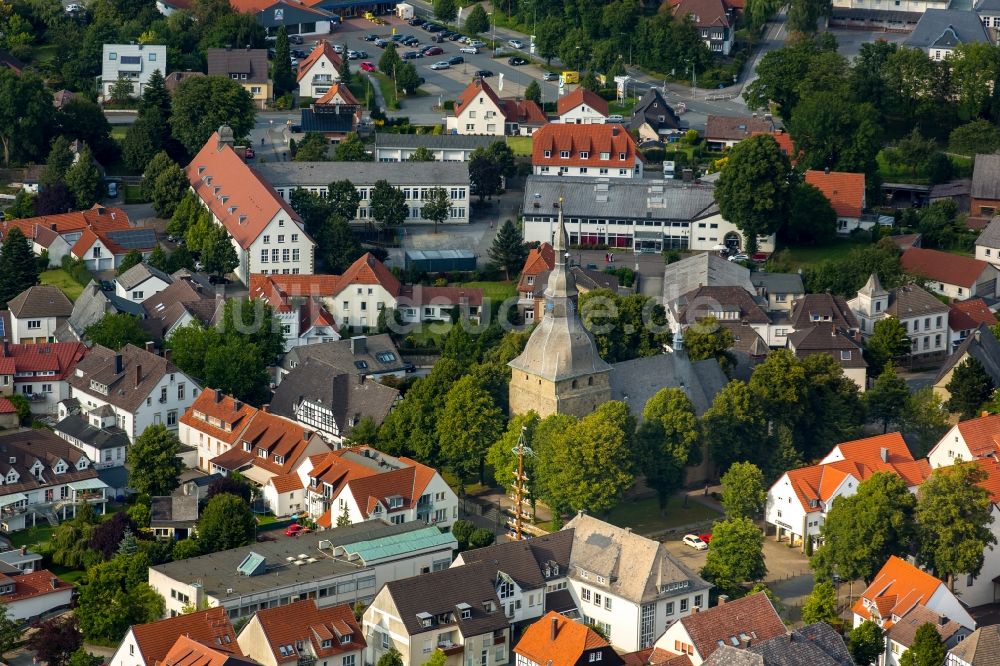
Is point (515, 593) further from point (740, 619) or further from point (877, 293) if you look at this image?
point (877, 293)

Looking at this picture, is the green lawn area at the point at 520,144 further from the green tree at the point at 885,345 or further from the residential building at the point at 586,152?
the green tree at the point at 885,345

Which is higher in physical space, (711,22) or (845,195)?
(711,22)

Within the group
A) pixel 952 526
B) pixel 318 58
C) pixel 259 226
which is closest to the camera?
pixel 952 526

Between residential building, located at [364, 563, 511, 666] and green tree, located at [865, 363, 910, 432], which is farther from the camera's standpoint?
green tree, located at [865, 363, 910, 432]

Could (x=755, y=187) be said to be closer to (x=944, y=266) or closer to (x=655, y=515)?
(x=944, y=266)

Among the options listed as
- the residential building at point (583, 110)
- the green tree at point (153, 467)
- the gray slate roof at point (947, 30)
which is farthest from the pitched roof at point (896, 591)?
the gray slate roof at point (947, 30)

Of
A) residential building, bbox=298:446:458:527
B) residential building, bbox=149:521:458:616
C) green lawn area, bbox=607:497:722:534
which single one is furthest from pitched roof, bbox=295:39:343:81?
residential building, bbox=149:521:458:616

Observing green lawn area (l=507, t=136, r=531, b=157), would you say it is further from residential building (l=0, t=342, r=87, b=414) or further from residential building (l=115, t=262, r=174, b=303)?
residential building (l=0, t=342, r=87, b=414)

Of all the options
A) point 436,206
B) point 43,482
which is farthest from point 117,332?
point 436,206
